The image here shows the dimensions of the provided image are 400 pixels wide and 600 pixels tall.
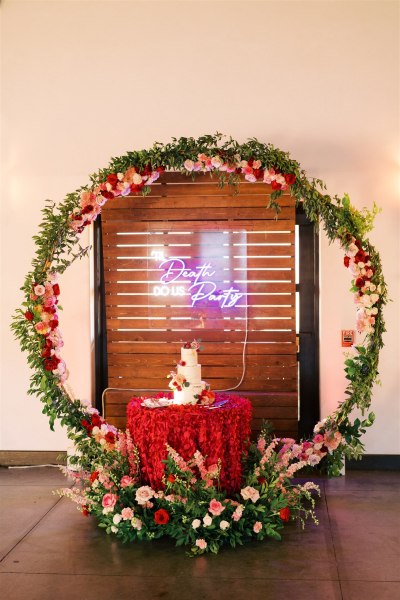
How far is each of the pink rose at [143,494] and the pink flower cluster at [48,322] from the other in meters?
1.40

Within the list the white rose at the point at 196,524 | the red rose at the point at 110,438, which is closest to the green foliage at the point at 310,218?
the red rose at the point at 110,438

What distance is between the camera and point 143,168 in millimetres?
5918

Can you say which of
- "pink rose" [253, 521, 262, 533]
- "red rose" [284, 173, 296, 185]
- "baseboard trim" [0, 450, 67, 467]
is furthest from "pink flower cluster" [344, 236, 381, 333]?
"baseboard trim" [0, 450, 67, 467]

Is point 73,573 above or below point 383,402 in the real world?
below

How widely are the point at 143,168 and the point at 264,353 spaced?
2.21 meters

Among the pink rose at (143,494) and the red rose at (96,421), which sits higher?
the red rose at (96,421)

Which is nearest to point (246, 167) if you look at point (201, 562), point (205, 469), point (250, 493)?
point (205, 469)

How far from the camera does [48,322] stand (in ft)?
19.4

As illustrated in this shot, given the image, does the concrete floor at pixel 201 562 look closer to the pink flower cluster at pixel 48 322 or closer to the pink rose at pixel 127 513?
the pink rose at pixel 127 513

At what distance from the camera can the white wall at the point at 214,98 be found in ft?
21.9

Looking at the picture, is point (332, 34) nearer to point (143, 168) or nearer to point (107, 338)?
point (143, 168)

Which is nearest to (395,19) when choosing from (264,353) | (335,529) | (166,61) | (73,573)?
(166,61)

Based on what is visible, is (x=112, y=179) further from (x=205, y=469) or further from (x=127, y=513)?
(x=127, y=513)

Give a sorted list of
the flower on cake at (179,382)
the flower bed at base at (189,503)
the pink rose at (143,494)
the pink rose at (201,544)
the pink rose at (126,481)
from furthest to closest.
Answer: the flower on cake at (179,382) < the pink rose at (126,481) < the pink rose at (143,494) < the flower bed at base at (189,503) < the pink rose at (201,544)
